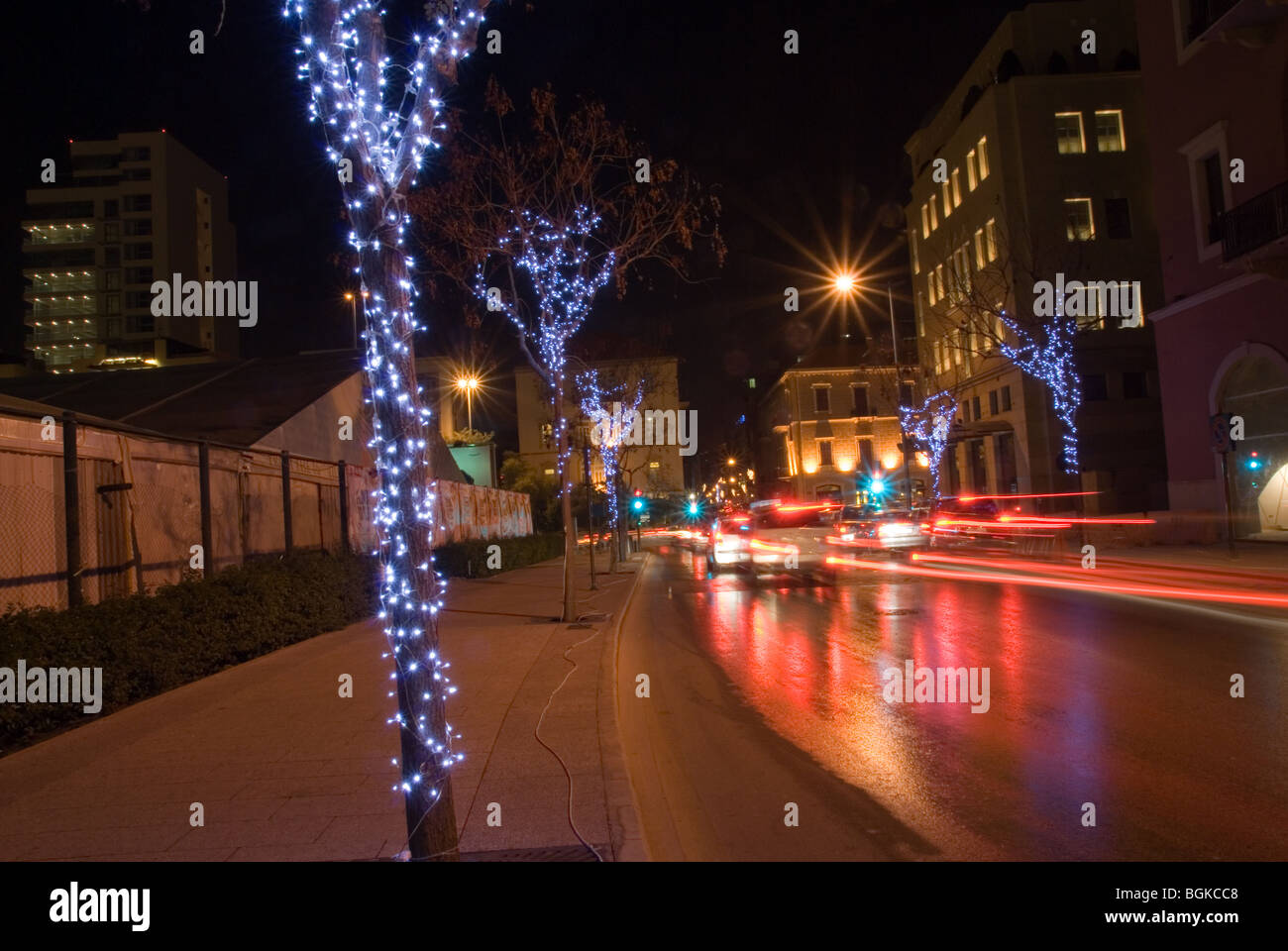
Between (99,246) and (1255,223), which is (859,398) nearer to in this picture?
(1255,223)

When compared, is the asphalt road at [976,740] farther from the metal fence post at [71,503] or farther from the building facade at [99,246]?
the building facade at [99,246]

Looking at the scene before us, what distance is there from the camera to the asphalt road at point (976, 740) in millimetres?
5137

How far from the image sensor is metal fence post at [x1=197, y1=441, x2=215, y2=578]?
39.7 ft

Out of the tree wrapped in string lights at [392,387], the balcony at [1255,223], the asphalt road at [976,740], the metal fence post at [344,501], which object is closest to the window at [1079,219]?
the balcony at [1255,223]

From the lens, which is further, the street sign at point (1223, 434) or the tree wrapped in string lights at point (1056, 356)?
the tree wrapped in string lights at point (1056, 356)

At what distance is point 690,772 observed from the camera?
269 inches

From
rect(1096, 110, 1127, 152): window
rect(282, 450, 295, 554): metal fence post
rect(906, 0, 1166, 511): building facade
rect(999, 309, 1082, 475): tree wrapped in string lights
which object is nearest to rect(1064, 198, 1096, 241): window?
rect(906, 0, 1166, 511): building facade

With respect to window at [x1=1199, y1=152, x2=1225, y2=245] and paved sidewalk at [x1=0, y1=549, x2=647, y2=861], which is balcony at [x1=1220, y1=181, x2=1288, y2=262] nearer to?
window at [x1=1199, y1=152, x2=1225, y2=245]

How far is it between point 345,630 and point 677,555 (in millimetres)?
26009

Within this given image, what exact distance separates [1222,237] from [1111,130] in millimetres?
20960

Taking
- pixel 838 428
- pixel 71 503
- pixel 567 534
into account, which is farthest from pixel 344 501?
pixel 838 428

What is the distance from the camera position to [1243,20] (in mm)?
19828

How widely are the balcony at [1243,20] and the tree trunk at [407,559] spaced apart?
21.0 metres

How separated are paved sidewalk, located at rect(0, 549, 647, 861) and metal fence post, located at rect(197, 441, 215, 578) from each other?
6.46 ft
